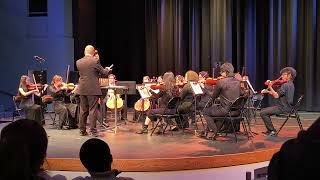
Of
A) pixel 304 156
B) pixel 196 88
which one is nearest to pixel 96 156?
pixel 304 156

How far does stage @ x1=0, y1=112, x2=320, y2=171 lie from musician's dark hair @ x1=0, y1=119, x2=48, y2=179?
4.51 m

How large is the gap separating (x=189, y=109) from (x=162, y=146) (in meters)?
1.47

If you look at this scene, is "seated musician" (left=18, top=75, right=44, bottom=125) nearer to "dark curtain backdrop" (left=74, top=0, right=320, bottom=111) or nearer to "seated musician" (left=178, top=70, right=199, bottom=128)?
"seated musician" (left=178, top=70, right=199, bottom=128)

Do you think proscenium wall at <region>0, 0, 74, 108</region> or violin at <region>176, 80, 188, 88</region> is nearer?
violin at <region>176, 80, 188, 88</region>

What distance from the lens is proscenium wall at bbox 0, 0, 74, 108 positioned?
14.9 m

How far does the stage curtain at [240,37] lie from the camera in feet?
43.9

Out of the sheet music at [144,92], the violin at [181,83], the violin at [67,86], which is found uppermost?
the violin at [181,83]

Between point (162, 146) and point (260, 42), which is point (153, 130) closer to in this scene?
point (162, 146)

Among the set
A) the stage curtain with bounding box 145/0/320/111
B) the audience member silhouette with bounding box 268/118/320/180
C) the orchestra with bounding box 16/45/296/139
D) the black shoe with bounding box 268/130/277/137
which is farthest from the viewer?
the stage curtain with bounding box 145/0/320/111

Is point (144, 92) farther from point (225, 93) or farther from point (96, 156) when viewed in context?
point (96, 156)

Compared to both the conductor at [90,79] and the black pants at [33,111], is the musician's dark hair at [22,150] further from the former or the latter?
the black pants at [33,111]


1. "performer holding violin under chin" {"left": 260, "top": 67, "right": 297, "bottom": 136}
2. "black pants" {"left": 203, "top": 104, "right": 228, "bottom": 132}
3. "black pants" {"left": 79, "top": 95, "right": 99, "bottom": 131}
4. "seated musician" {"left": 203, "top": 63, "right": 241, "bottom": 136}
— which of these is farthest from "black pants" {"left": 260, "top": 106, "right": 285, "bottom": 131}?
"black pants" {"left": 79, "top": 95, "right": 99, "bottom": 131}

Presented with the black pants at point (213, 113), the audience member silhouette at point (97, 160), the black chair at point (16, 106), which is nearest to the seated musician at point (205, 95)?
the black pants at point (213, 113)

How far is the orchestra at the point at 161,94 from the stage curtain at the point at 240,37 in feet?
12.9
